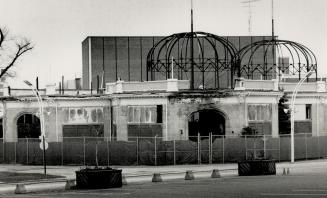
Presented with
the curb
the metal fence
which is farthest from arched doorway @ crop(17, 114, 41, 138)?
the curb

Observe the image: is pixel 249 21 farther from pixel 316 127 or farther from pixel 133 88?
pixel 133 88

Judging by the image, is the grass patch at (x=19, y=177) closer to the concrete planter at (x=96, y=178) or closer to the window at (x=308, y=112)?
the concrete planter at (x=96, y=178)

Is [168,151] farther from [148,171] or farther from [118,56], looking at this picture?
[118,56]

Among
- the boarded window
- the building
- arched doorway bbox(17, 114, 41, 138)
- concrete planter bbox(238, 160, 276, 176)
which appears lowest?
concrete planter bbox(238, 160, 276, 176)

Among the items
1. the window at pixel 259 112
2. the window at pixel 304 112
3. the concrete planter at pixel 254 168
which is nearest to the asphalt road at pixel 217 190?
the concrete planter at pixel 254 168

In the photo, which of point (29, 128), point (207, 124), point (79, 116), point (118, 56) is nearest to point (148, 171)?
point (207, 124)

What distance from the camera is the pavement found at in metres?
38.6

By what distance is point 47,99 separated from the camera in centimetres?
6675

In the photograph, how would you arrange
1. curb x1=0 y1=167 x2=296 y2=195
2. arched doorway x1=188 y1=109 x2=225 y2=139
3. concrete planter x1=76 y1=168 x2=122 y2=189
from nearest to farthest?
concrete planter x1=76 y1=168 x2=122 y2=189 → curb x1=0 y1=167 x2=296 y2=195 → arched doorway x1=188 y1=109 x2=225 y2=139

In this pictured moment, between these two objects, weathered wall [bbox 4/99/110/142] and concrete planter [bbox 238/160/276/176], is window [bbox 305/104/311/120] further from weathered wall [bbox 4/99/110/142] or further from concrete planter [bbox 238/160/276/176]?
concrete planter [bbox 238/160/276/176]

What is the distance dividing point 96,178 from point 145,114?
27.2m

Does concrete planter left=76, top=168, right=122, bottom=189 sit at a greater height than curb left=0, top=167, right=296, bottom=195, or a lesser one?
greater

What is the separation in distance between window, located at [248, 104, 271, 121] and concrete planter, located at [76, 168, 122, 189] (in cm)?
2797

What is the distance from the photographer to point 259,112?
199 ft
